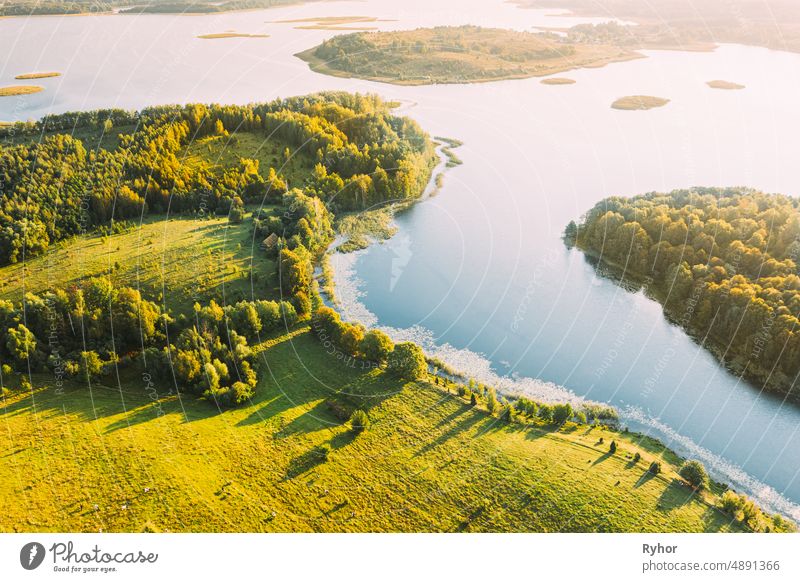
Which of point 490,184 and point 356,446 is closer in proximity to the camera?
point 356,446

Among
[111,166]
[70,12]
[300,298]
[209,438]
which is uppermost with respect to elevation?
[70,12]

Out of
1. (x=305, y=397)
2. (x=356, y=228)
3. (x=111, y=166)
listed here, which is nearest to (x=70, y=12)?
(x=111, y=166)

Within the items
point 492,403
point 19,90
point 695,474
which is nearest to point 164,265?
point 492,403

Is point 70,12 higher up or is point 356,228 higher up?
point 70,12

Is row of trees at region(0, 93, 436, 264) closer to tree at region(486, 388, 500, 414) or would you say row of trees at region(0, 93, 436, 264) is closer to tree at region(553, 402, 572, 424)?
tree at region(486, 388, 500, 414)
